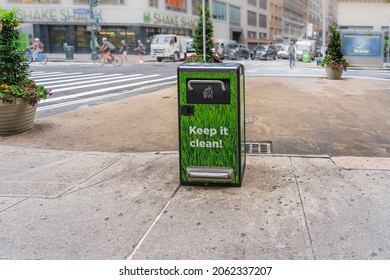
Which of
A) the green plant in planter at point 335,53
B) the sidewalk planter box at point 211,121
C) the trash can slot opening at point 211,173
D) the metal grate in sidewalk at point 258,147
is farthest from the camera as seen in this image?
the green plant in planter at point 335,53

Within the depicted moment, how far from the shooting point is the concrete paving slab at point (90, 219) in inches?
128

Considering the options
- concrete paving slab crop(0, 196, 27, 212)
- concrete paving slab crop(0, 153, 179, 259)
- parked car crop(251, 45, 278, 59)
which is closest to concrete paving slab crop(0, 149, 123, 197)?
concrete paving slab crop(0, 196, 27, 212)

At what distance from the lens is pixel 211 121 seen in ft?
14.5

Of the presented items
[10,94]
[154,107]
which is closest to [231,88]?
[10,94]

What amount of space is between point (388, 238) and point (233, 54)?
127ft

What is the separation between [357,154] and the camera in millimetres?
6113

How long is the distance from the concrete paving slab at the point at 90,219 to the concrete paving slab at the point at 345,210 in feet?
4.95

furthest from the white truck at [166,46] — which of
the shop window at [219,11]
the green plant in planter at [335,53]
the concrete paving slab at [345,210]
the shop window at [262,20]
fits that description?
the shop window at [262,20]

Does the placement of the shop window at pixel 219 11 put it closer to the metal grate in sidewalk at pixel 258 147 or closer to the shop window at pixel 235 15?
the shop window at pixel 235 15

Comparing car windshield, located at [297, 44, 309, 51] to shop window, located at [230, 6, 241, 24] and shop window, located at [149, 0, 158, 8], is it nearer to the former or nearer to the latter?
shop window, located at [149, 0, 158, 8]

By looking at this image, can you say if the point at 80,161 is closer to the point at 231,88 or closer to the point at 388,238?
the point at 231,88

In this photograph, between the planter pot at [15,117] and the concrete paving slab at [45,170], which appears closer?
the concrete paving slab at [45,170]

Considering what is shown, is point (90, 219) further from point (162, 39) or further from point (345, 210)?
point (162, 39)

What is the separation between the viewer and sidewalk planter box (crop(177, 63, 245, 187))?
4.30m
